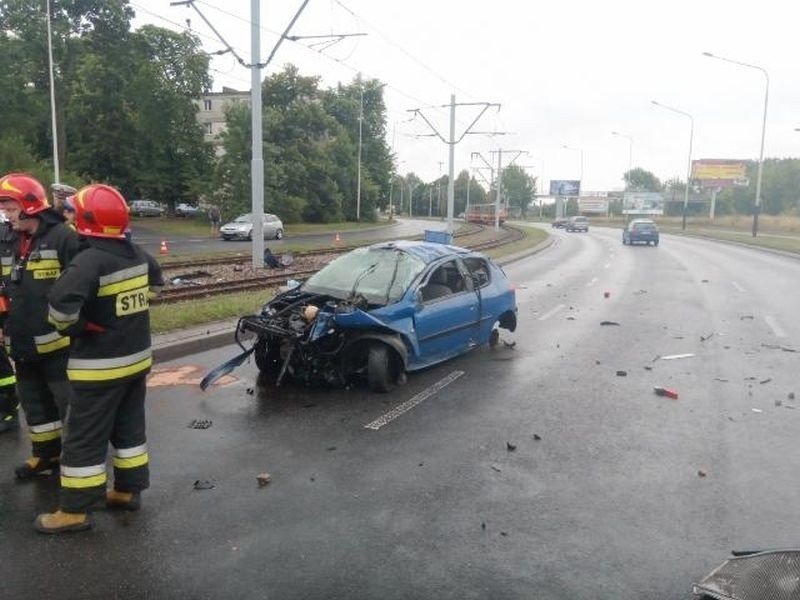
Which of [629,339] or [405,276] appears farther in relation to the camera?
[629,339]

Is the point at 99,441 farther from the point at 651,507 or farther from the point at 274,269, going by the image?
the point at 274,269

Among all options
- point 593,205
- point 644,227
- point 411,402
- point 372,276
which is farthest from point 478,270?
point 593,205

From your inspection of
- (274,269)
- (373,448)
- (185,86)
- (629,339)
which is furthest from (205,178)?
(373,448)

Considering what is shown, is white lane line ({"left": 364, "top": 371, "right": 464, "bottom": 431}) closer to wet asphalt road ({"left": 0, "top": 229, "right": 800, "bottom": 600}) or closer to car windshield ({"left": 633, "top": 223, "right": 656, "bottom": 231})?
wet asphalt road ({"left": 0, "top": 229, "right": 800, "bottom": 600})

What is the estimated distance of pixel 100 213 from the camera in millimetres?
3988

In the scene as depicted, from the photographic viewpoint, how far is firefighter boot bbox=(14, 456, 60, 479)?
4.74 m

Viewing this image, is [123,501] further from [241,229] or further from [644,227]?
[644,227]

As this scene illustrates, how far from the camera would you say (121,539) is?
397cm

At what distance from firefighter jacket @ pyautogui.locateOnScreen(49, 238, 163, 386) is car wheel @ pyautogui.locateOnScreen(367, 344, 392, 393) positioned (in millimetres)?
3001

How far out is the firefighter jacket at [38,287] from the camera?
181 inches

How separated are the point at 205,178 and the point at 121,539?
149ft

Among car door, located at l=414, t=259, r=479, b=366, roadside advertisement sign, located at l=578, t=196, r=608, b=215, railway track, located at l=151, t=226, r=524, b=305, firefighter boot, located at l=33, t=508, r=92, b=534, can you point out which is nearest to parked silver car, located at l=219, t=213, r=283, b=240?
railway track, located at l=151, t=226, r=524, b=305

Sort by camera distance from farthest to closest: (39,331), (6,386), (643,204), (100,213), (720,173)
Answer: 1. (643,204)
2. (720,173)
3. (6,386)
4. (39,331)
5. (100,213)

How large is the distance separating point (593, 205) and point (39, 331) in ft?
373
